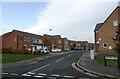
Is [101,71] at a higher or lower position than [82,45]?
lower

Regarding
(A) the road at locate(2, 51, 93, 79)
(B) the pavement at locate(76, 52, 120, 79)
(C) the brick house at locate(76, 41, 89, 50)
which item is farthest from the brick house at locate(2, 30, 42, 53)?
(C) the brick house at locate(76, 41, 89, 50)

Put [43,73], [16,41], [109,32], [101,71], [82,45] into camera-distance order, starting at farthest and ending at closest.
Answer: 1. [82,45]
2. [16,41]
3. [109,32]
4. [43,73]
5. [101,71]

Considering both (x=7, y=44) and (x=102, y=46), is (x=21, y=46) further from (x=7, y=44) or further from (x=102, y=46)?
(x=102, y=46)

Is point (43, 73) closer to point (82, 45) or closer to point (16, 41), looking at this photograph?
point (16, 41)

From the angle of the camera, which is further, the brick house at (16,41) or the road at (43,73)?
the brick house at (16,41)

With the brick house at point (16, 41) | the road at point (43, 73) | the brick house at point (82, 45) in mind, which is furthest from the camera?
the brick house at point (82, 45)

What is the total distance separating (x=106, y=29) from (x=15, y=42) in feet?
117

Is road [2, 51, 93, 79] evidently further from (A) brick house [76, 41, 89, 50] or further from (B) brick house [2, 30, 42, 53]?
(A) brick house [76, 41, 89, 50]

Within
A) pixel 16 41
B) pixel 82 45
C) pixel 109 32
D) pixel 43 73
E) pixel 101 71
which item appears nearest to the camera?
pixel 101 71

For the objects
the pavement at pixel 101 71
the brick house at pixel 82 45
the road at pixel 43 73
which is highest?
the brick house at pixel 82 45

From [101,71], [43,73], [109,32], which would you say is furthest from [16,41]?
[101,71]

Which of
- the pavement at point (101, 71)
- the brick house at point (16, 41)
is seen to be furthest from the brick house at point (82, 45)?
the pavement at point (101, 71)

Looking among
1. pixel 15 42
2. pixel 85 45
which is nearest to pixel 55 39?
pixel 15 42

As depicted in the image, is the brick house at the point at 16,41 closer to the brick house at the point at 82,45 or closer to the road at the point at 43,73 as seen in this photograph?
the road at the point at 43,73
